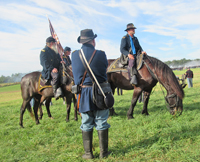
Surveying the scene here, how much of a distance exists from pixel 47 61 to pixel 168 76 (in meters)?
4.01

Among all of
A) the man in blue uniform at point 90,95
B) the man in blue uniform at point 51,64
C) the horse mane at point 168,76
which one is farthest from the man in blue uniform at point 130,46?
the man in blue uniform at point 90,95

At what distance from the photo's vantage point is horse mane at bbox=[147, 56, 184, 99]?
4908 millimetres

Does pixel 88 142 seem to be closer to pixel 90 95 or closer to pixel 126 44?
pixel 90 95

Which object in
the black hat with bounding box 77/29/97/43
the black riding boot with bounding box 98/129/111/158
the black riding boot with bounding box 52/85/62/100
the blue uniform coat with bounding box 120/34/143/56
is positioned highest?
the blue uniform coat with bounding box 120/34/143/56

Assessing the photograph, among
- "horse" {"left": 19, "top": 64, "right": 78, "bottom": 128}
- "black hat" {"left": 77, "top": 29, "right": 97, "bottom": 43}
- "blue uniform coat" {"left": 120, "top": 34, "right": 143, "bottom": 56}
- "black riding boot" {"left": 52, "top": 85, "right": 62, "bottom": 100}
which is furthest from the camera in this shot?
"blue uniform coat" {"left": 120, "top": 34, "right": 143, "bottom": 56}

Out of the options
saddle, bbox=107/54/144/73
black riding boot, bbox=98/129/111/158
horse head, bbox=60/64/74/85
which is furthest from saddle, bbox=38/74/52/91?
black riding boot, bbox=98/129/111/158

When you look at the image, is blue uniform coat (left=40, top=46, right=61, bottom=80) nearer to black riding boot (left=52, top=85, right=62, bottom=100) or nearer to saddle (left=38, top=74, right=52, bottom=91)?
saddle (left=38, top=74, right=52, bottom=91)

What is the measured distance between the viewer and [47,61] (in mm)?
5562

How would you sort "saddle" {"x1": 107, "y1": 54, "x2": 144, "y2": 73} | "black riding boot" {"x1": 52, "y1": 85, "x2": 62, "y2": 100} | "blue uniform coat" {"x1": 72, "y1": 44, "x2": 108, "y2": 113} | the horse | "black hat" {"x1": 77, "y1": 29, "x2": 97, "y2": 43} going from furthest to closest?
1. the horse
2. "saddle" {"x1": 107, "y1": 54, "x2": 144, "y2": 73}
3. "black riding boot" {"x1": 52, "y1": 85, "x2": 62, "y2": 100}
4. "black hat" {"x1": 77, "y1": 29, "x2": 97, "y2": 43}
5. "blue uniform coat" {"x1": 72, "y1": 44, "x2": 108, "y2": 113}

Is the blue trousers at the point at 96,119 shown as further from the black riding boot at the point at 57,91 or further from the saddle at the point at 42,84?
the saddle at the point at 42,84

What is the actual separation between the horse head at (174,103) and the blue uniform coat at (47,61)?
3.98m

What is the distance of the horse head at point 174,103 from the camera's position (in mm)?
4965

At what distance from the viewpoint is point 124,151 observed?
128 inches

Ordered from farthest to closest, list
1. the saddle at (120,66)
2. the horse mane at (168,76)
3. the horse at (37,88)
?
the horse at (37,88), the saddle at (120,66), the horse mane at (168,76)
